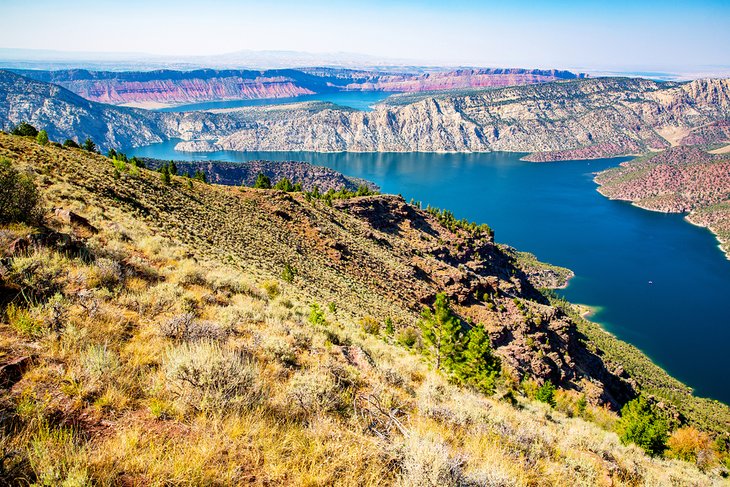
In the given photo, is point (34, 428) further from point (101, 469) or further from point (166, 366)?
point (166, 366)

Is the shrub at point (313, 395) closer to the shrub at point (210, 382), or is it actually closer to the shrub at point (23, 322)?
the shrub at point (210, 382)

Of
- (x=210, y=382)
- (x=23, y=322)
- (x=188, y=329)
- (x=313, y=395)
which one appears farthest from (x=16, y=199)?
(x=313, y=395)

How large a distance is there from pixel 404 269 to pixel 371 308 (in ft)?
71.7

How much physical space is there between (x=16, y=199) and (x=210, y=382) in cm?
1167

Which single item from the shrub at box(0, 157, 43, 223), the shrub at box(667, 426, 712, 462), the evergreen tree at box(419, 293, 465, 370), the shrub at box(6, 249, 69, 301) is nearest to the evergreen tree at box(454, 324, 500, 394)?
the evergreen tree at box(419, 293, 465, 370)

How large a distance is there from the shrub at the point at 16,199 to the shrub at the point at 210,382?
10.3 meters

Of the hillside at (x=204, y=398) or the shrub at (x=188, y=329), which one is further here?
the shrub at (x=188, y=329)

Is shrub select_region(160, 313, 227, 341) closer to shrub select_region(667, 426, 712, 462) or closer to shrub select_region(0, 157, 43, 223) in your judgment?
shrub select_region(0, 157, 43, 223)

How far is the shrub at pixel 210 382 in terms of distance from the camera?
5570mm

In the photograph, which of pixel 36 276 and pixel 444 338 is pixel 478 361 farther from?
pixel 36 276

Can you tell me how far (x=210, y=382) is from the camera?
5.83 metres

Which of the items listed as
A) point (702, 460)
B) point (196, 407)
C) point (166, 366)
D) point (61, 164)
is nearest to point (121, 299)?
point (166, 366)

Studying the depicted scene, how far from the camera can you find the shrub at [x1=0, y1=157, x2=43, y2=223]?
11656mm

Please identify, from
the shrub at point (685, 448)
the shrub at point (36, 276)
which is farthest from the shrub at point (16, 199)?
the shrub at point (685, 448)
